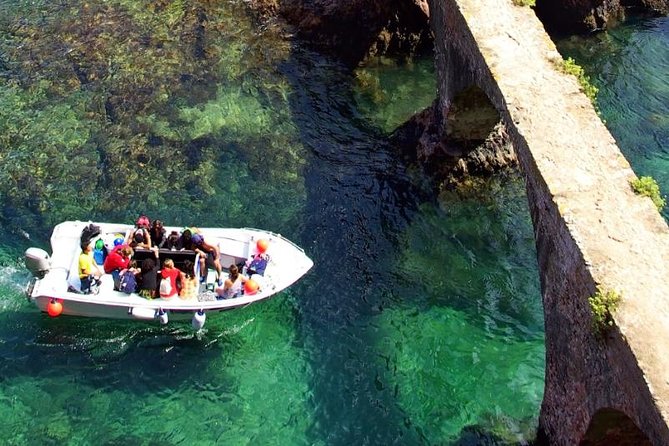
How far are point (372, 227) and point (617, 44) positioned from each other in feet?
39.7

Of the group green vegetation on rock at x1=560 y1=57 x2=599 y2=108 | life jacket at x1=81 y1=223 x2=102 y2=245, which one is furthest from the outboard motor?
green vegetation on rock at x1=560 y1=57 x2=599 y2=108

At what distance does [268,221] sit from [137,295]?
169 inches

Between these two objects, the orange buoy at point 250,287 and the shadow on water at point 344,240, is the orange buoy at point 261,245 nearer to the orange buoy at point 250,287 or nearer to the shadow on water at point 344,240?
the orange buoy at point 250,287

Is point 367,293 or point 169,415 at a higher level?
point 367,293

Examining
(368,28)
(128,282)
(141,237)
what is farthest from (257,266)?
(368,28)

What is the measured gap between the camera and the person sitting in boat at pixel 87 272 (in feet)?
56.7

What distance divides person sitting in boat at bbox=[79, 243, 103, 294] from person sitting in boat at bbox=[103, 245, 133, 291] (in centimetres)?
25

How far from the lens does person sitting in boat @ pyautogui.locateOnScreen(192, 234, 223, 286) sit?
17.8 m

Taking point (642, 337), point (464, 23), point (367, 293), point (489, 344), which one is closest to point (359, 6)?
point (464, 23)

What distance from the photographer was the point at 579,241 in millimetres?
12812

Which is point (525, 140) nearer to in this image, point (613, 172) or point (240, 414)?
point (613, 172)

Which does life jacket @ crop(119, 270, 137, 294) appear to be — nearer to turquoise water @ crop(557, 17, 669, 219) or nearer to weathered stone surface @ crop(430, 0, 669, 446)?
weathered stone surface @ crop(430, 0, 669, 446)

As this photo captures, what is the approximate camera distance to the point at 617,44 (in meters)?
26.2

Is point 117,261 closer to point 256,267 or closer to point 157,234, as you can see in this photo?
point 157,234
